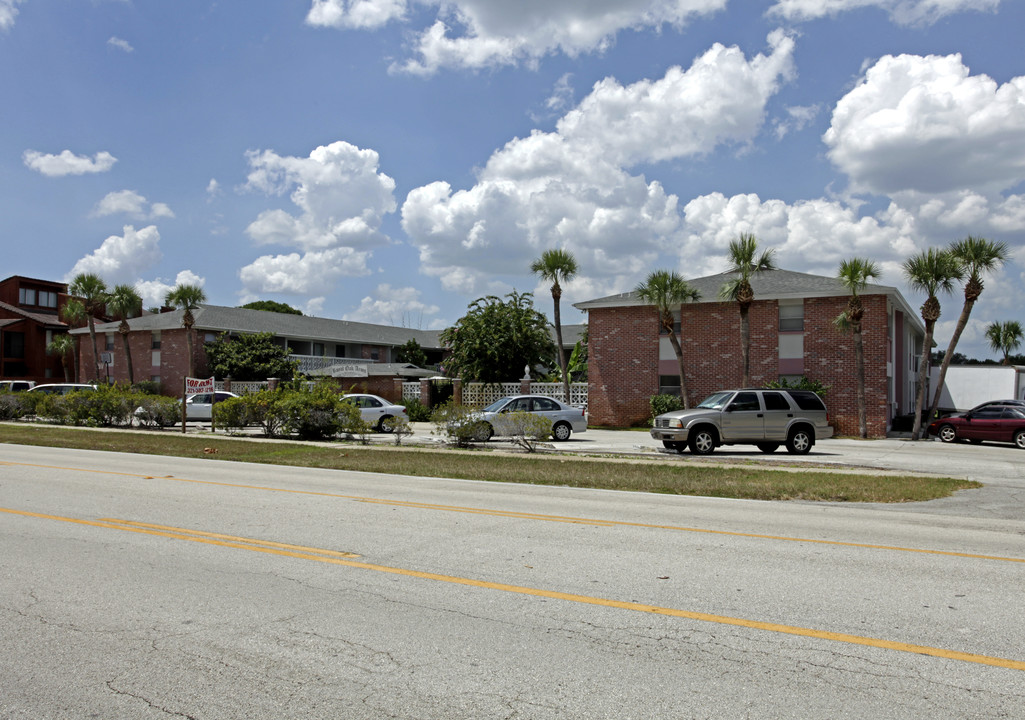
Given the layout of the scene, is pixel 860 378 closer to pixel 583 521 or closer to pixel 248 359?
pixel 583 521

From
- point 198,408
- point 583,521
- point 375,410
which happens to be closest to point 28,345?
point 198,408

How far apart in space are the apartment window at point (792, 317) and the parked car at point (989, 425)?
246 inches

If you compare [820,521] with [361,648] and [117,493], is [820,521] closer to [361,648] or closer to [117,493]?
[361,648]

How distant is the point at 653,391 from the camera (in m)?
32.5

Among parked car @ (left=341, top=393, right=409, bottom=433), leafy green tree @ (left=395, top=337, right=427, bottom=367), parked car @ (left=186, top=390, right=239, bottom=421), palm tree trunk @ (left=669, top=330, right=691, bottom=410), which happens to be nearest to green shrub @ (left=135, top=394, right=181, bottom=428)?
parked car @ (left=186, top=390, right=239, bottom=421)

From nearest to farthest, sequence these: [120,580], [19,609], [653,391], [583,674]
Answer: [583,674] → [19,609] → [120,580] → [653,391]

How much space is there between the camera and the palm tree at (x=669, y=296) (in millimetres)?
30109

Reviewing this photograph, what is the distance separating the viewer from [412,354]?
187ft

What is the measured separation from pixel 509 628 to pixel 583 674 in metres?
0.90

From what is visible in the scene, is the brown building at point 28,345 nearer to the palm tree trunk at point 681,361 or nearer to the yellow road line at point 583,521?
the palm tree trunk at point 681,361

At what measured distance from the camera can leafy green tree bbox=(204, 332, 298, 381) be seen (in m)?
45.5

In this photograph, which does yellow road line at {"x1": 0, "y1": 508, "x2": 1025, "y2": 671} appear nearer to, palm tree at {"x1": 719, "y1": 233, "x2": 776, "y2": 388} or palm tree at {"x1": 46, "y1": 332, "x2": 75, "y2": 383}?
palm tree at {"x1": 719, "y1": 233, "x2": 776, "y2": 388}

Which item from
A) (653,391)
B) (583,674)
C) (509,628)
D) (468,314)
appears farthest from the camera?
(468,314)

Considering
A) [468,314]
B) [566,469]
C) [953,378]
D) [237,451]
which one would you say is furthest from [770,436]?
[953,378]
